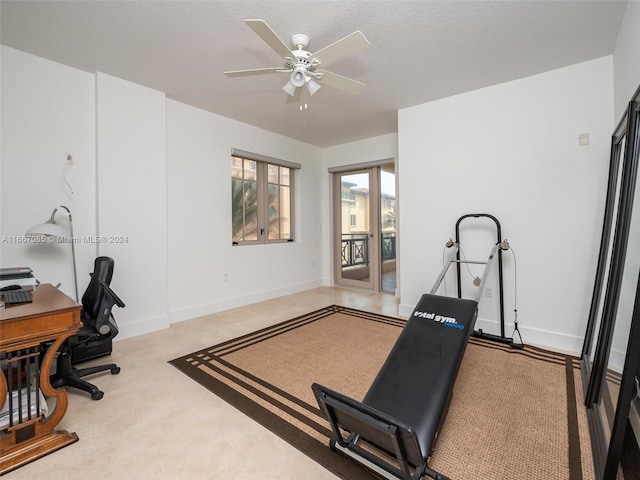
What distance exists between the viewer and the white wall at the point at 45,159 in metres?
2.56

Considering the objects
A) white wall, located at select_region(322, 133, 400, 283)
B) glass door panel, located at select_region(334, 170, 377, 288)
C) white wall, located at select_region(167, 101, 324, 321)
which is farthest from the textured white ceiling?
glass door panel, located at select_region(334, 170, 377, 288)

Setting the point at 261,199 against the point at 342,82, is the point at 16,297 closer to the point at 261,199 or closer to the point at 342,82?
the point at 342,82

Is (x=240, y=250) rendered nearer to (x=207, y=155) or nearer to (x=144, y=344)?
(x=207, y=155)

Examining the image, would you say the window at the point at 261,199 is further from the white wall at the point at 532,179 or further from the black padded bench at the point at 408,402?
the black padded bench at the point at 408,402

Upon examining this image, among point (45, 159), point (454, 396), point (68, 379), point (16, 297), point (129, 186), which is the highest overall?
point (45, 159)

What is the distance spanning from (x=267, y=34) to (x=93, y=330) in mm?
2316

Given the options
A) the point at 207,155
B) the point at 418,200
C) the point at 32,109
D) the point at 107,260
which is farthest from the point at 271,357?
the point at 32,109

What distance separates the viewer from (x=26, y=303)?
5.70ft

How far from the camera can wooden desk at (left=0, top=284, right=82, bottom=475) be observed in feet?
4.87

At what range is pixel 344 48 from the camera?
6.38 ft

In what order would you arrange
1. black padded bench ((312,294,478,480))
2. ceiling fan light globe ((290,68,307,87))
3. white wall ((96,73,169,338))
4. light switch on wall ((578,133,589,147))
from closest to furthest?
black padded bench ((312,294,478,480)), ceiling fan light globe ((290,68,307,87)), light switch on wall ((578,133,589,147)), white wall ((96,73,169,338))

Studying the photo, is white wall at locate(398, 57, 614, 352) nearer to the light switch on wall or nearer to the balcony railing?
the light switch on wall

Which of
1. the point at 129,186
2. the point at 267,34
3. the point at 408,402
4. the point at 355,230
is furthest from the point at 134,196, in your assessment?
the point at 355,230

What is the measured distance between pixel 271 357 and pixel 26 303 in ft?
5.68
